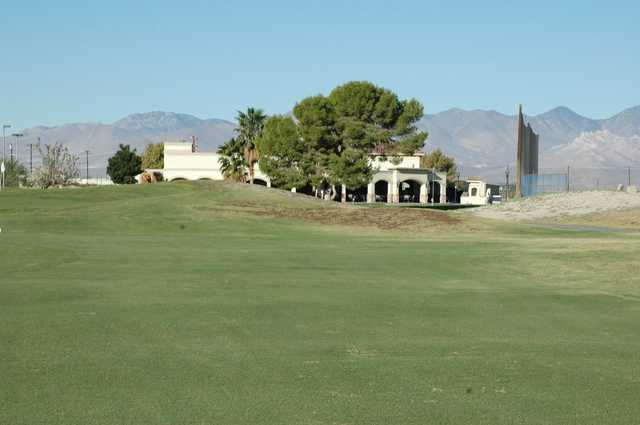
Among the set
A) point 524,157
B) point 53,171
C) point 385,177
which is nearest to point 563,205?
point 524,157

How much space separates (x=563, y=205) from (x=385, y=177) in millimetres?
70831

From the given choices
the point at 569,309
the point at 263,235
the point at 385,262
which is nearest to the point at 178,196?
the point at 263,235

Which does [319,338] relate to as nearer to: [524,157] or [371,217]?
[371,217]

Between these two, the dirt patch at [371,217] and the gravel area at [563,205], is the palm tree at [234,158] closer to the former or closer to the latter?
the gravel area at [563,205]

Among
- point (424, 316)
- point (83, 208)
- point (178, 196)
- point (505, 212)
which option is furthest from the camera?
point (505, 212)

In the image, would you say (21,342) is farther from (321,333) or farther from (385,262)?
(385,262)

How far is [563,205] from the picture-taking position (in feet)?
210

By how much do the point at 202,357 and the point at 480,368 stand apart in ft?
10.8

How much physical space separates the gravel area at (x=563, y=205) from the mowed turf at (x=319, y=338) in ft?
116

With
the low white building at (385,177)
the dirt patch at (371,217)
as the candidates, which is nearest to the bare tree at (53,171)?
the low white building at (385,177)

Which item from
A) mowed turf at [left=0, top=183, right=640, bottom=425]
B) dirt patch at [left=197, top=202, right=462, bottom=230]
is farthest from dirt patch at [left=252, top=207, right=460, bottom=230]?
mowed turf at [left=0, top=183, right=640, bottom=425]

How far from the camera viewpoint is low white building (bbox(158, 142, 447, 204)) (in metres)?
135

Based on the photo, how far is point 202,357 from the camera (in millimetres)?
10625

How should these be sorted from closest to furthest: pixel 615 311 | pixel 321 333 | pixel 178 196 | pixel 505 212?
pixel 321 333 → pixel 615 311 → pixel 178 196 → pixel 505 212
